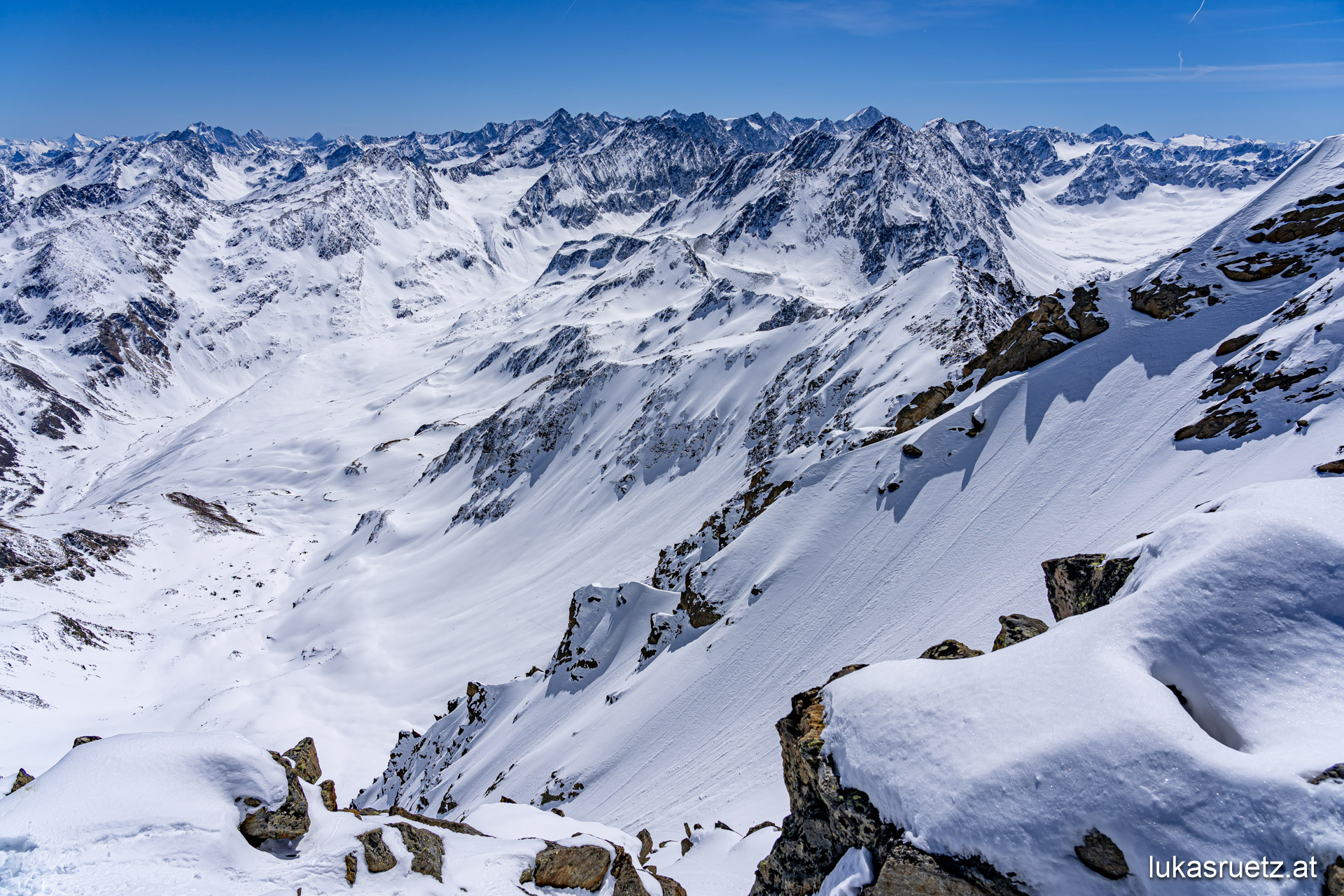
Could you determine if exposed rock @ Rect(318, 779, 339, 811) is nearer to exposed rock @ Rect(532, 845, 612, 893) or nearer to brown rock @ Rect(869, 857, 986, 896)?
exposed rock @ Rect(532, 845, 612, 893)

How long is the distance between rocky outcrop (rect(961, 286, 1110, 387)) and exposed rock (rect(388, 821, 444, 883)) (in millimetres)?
32258

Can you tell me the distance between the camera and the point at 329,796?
1556cm

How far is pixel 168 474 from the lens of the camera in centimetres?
13812

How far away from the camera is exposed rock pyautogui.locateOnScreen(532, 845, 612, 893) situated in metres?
13.8

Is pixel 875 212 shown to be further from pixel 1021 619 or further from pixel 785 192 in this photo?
pixel 1021 619

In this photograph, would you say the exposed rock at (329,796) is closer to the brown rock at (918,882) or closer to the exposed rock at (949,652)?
the brown rock at (918,882)

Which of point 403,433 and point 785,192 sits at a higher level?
point 785,192

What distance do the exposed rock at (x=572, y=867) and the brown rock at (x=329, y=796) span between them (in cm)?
549

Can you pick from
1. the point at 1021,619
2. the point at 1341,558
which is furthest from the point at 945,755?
the point at 1341,558

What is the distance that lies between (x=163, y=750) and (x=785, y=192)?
185 meters

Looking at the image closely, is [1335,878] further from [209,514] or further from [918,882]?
[209,514]

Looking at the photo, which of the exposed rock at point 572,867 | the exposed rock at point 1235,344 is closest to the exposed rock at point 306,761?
the exposed rock at point 572,867

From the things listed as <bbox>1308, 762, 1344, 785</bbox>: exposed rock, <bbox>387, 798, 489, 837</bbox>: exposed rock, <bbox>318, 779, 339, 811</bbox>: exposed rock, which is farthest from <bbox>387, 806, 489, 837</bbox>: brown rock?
<bbox>1308, 762, 1344, 785</bbox>: exposed rock

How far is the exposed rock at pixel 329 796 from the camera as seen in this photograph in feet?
49.8
